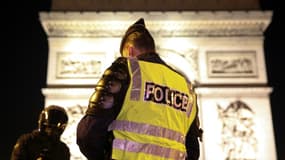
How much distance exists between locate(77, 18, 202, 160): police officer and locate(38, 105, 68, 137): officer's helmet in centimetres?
110

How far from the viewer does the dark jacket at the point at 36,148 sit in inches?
124

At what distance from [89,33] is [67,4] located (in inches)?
32.9

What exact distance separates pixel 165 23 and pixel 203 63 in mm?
1137

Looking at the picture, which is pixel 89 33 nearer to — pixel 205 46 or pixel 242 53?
pixel 205 46

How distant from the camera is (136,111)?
213cm

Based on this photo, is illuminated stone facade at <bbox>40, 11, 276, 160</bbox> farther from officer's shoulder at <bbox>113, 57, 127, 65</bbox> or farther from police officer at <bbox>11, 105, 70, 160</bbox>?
officer's shoulder at <bbox>113, 57, 127, 65</bbox>

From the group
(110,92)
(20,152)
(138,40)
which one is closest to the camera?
(110,92)

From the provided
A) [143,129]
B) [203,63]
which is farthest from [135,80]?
[203,63]

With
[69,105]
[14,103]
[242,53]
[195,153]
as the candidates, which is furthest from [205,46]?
[195,153]

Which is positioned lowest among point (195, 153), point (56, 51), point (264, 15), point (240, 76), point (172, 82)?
point (195, 153)

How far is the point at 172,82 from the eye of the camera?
7.79 feet

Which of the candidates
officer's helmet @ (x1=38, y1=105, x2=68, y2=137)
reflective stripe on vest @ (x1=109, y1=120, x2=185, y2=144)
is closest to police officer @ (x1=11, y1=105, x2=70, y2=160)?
officer's helmet @ (x1=38, y1=105, x2=68, y2=137)

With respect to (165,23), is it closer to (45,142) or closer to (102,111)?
(45,142)

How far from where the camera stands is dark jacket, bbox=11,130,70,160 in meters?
3.16
